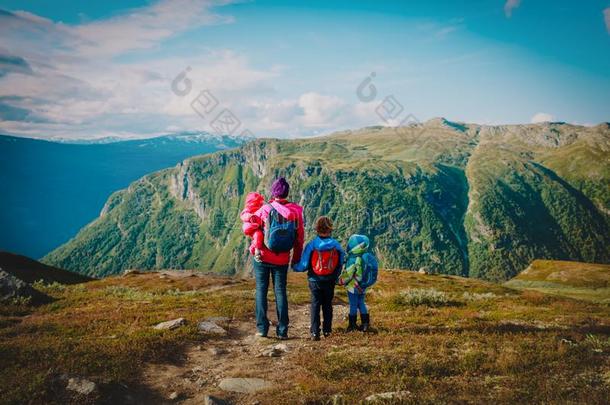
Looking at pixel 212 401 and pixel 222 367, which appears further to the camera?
pixel 222 367

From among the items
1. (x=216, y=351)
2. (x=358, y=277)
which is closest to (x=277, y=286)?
(x=216, y=351)

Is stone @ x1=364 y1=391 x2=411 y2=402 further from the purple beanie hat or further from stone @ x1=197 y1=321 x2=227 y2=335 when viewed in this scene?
stone @ x1=197 y1=321 x2=227 y2=335

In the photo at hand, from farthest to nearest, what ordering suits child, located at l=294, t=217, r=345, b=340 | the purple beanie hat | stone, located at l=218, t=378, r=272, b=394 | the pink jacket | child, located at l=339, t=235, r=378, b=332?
child, located at l=339, t=235, r=378, b=332
child, located at l=294, t=217, r=345, b=340
the purple beanie hat
the pink jacket
stone, located at l=218, t=378, r=272, b=394

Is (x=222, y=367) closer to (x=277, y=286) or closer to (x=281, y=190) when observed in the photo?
(x=277, y=286)

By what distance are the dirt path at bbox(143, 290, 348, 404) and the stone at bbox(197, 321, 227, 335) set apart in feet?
0.92

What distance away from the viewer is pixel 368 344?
A: 12.0 meters

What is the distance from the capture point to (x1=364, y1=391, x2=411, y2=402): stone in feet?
25.4

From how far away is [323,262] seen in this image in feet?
44.1

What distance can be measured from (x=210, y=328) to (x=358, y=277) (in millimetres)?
5660

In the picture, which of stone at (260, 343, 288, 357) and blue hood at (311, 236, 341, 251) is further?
blue hood at (311, 236, 341, 251)

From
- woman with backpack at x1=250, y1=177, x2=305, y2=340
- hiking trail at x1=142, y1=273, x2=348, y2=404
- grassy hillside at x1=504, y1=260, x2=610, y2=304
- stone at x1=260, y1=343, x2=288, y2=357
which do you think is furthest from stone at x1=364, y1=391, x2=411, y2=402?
grassy hillside at x1=504, y1=260, x2=610, y2=304

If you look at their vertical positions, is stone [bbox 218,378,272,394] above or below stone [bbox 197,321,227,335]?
above

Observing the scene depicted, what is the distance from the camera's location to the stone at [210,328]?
14289 mm

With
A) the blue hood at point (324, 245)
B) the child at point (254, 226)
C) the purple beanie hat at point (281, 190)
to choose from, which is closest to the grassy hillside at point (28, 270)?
the child at point (254, 226)
